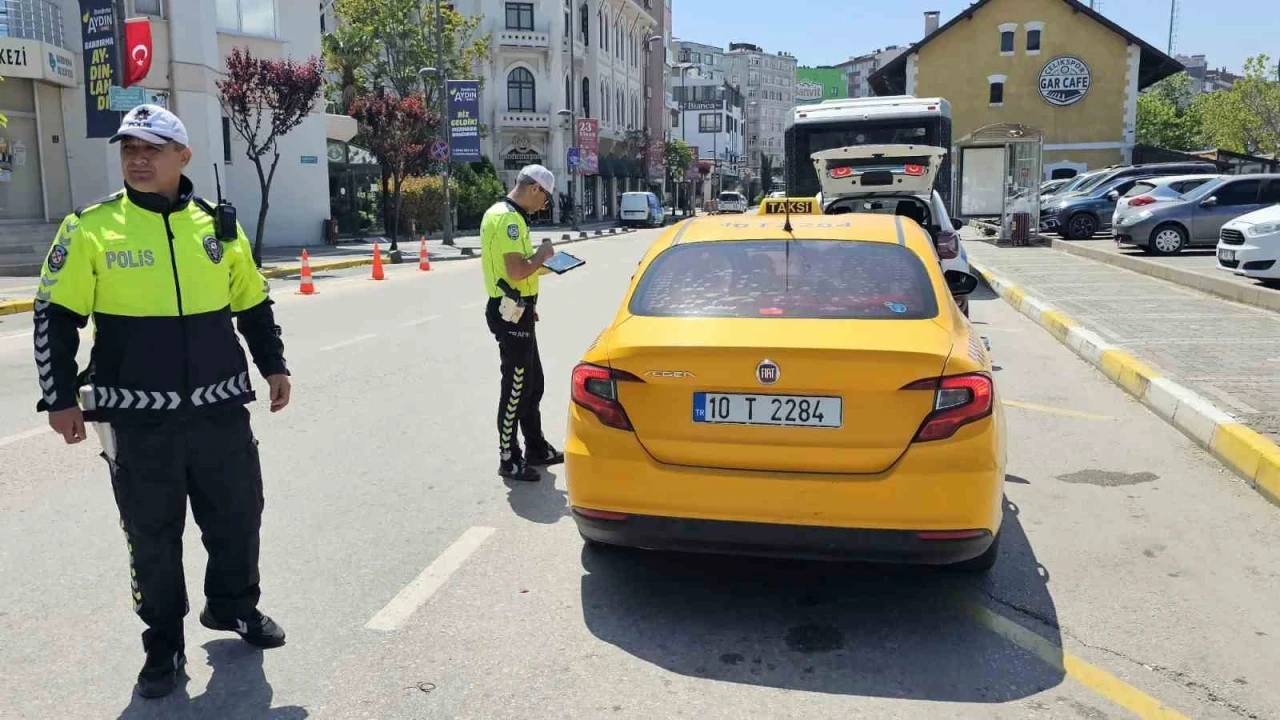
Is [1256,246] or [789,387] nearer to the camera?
[789,387]

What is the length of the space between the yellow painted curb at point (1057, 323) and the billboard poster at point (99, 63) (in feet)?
56.8

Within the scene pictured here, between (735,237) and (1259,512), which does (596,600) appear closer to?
(735,237)

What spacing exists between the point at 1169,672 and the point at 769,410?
1.64 meters

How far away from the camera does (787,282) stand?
15.0ft

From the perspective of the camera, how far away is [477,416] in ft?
25.6

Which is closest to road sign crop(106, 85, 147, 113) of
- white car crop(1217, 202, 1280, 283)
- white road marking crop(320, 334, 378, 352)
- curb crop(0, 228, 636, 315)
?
curb crop(0, 228, 636, 315)

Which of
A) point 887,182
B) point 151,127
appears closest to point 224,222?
point 151,127

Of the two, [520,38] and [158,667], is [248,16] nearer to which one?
[520,38]

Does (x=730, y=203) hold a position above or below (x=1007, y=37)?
below

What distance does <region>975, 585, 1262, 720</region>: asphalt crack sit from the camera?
3.45 metres

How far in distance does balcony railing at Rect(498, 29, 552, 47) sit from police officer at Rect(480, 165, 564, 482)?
53.2 meters

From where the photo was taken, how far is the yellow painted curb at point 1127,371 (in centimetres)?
849

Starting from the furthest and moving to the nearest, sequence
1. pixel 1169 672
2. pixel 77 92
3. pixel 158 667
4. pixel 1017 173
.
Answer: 1. pixel 1017 173
2. pixel 77 92
3. pixel 1169 672
4. pixel 158 667

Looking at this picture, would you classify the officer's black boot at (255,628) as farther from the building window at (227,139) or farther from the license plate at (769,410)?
the building window at (227,139)
